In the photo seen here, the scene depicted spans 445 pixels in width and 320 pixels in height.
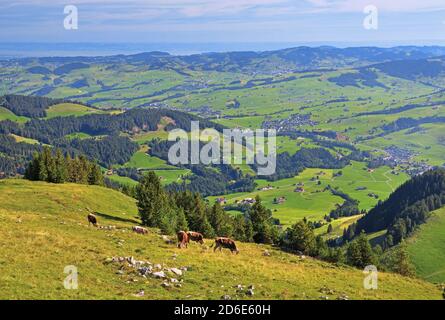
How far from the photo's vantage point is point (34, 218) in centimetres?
5938

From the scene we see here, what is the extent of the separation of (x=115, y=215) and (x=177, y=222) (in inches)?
495

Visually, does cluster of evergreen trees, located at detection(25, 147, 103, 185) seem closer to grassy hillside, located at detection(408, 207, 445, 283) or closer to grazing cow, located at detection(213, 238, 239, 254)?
grazing cow, located at detection(213, 238, 239, 254)

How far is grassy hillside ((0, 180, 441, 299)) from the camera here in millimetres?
34531

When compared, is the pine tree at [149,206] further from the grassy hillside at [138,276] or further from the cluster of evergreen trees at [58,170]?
the cluster of evergreen trees at [58,170]

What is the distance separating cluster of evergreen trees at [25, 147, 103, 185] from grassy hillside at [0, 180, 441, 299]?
41.4m

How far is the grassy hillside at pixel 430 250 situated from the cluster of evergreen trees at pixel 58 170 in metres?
112

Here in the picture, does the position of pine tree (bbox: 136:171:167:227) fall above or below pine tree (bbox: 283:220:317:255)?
above

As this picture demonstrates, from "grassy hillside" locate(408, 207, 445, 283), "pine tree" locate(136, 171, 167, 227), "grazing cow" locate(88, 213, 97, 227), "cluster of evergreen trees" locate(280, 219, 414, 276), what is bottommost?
"grassy hillside" locate(408, 207, 445, 283)

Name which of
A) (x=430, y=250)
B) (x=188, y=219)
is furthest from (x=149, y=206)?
(x=430, y=250)

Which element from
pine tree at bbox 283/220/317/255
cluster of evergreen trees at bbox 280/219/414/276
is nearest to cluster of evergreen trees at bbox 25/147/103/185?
pine tree at bbox 283/220/317/255

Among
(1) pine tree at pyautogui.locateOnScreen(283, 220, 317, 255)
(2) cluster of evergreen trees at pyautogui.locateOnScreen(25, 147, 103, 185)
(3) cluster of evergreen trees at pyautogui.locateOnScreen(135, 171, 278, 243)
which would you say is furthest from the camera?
(2) cluster of evergreen trees at pyautogui.locateOnScreen(25, 147, 103, 185)

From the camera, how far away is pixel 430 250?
16900 centimetres

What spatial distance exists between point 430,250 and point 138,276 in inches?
6263

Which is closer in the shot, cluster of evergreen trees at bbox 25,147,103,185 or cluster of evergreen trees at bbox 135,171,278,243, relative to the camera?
cluster of evergreen trees at bbox 135,171,278,243
